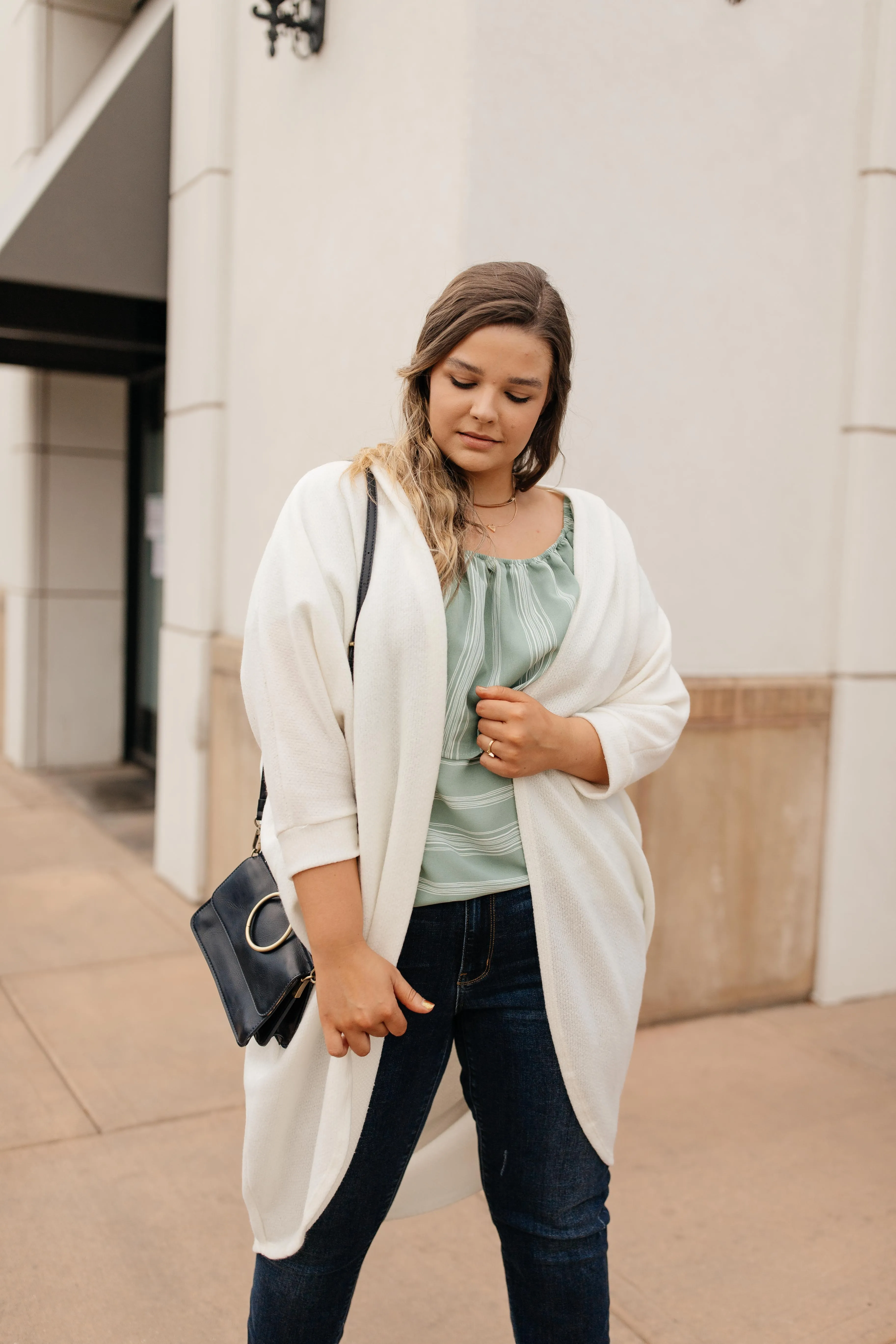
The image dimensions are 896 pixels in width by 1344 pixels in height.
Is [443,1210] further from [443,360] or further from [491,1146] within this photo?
[443,360]

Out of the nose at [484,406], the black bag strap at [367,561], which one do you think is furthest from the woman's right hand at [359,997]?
the nose at [484,406]

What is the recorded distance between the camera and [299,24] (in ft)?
13.2

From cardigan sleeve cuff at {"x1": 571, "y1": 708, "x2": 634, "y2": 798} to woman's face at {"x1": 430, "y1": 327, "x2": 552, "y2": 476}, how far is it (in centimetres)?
44

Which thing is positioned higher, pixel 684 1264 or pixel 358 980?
pixel 358 980

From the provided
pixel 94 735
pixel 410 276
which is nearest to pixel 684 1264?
pixel 410 276

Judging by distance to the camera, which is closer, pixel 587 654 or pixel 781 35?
pixel 587 654

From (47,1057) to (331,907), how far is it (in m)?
2.43

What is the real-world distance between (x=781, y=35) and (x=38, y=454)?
5.76m

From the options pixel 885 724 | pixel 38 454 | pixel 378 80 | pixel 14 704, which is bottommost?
pixel 14 704

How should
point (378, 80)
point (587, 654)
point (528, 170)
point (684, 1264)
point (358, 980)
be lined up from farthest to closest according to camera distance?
point (378, 80) → point (528, 170) → point (684, 1264) → point (587, 654) → point (358, 980)

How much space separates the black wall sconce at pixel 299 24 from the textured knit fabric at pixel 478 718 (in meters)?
3.08

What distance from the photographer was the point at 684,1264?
2680 mm

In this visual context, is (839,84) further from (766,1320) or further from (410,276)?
(766,1320)

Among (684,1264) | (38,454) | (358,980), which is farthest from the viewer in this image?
(38,454)
